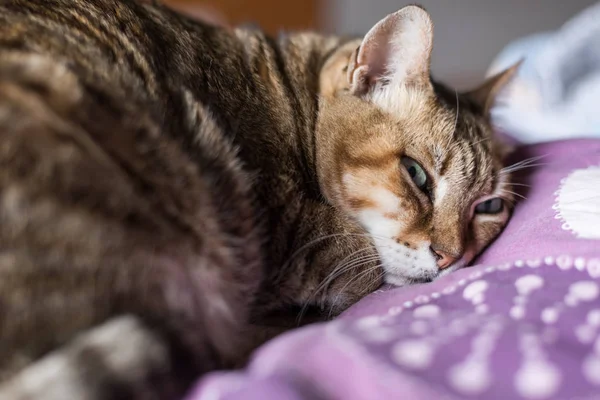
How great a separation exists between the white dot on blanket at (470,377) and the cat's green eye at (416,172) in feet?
1.80

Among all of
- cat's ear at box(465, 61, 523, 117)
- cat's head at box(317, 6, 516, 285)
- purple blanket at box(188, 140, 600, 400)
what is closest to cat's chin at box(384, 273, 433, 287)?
cat's head at box(317, 6, 516, 285)

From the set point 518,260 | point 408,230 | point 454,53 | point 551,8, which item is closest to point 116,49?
point 408,230

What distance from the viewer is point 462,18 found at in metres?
3.91

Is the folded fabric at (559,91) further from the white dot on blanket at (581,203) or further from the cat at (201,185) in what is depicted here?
the white dot on blanket at (581,203)

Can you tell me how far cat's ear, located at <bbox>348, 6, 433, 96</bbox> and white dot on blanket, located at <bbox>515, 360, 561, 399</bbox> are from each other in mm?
723

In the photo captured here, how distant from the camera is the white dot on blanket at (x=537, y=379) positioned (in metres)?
0.70

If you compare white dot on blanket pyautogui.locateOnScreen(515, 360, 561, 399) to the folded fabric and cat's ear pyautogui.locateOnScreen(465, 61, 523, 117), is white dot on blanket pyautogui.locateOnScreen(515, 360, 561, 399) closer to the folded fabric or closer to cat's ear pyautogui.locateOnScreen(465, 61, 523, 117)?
cat's ear pyautogui.locateOnScreen(465, 61, 523, 117)

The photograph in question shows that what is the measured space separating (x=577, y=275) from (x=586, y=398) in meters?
0.31

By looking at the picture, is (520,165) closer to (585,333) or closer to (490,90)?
(490,90)

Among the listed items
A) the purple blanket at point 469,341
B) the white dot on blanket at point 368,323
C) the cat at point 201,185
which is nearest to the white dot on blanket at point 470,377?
the purple blanket at point 469,341

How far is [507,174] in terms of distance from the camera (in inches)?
54.2

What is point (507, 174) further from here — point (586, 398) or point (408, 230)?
point (586, 398)

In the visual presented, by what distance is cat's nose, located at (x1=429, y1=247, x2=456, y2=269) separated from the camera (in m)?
1.16

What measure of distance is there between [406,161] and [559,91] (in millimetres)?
891
